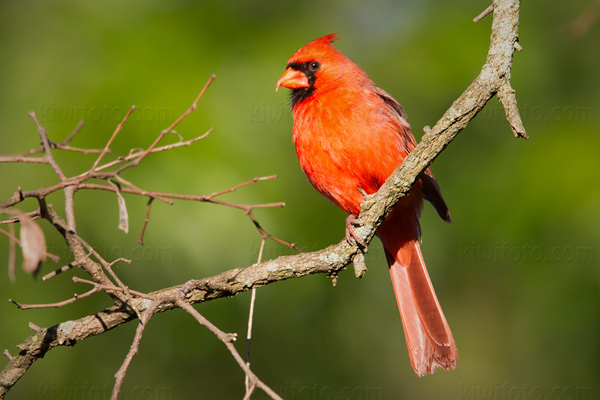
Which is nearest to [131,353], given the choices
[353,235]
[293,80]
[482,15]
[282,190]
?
[353,235]

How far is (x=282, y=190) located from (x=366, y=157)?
1.95ft

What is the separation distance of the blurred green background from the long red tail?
37cm

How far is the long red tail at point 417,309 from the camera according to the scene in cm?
343

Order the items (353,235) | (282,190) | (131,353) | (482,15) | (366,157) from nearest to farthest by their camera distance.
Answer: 1. (131,353)
2. (482,15)
3. (353,235)
4. (366,157)
5. (282,190)

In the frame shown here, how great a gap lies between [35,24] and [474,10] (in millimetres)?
3146

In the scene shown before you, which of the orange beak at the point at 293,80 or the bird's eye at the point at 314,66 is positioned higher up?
the bird's eye at the point at 314,66

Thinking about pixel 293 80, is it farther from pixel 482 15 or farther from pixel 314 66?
pixel 482 15

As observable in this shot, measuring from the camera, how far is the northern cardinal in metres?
3.16

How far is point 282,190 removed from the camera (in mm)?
3504

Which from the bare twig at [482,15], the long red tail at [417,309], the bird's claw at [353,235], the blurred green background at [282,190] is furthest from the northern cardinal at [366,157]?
the bare twig at [482,15]

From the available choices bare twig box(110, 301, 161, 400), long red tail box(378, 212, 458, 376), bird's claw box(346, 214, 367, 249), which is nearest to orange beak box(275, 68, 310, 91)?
long red tail box(378, 212, 458, 376)

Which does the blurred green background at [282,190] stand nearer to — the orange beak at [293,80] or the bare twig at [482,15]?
the orange beak at [293,80]

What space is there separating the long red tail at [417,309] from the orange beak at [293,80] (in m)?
0.92

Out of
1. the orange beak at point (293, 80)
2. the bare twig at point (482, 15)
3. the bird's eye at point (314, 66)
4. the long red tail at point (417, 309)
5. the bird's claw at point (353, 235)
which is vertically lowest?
the long red tail at point (417, 309)
